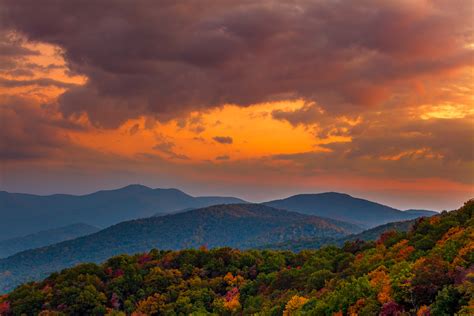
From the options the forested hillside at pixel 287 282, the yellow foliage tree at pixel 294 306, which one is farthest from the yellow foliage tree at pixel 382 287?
the yellow foliage tree at pixel 294 306

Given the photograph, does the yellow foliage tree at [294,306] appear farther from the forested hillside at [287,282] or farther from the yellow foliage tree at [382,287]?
the yellow foliage tree at [382,287]

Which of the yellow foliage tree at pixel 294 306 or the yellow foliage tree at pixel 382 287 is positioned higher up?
the yellow foliage tree at pixel 382 287

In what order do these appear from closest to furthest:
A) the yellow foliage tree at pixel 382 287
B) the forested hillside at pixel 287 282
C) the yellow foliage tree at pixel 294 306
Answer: the forested hillside at pixel 287 282, the yellow foliage tree at pixel 382 287, the yellow foliage tree at pixel 294 306

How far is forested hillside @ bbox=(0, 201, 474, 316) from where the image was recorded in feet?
132

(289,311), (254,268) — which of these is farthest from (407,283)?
(254,268)

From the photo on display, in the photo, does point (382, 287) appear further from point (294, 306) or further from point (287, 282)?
point (287, 282)

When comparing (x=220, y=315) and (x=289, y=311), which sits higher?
(x=289, y=311)

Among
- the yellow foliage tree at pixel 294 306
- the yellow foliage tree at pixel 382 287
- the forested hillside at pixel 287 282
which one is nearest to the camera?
the forested hillside at pixel 287 282

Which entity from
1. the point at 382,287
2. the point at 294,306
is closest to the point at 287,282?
the point at 294,306

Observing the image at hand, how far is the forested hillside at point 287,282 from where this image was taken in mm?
40125

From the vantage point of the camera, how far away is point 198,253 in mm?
127375

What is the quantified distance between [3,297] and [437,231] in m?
98.9

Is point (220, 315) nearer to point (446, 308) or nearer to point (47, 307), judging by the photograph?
point (47, 307)

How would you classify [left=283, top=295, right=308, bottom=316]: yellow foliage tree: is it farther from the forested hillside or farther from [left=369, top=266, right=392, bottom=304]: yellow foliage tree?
[left=369, top=266, right=392, bottom=304]: yellow foliage tree
